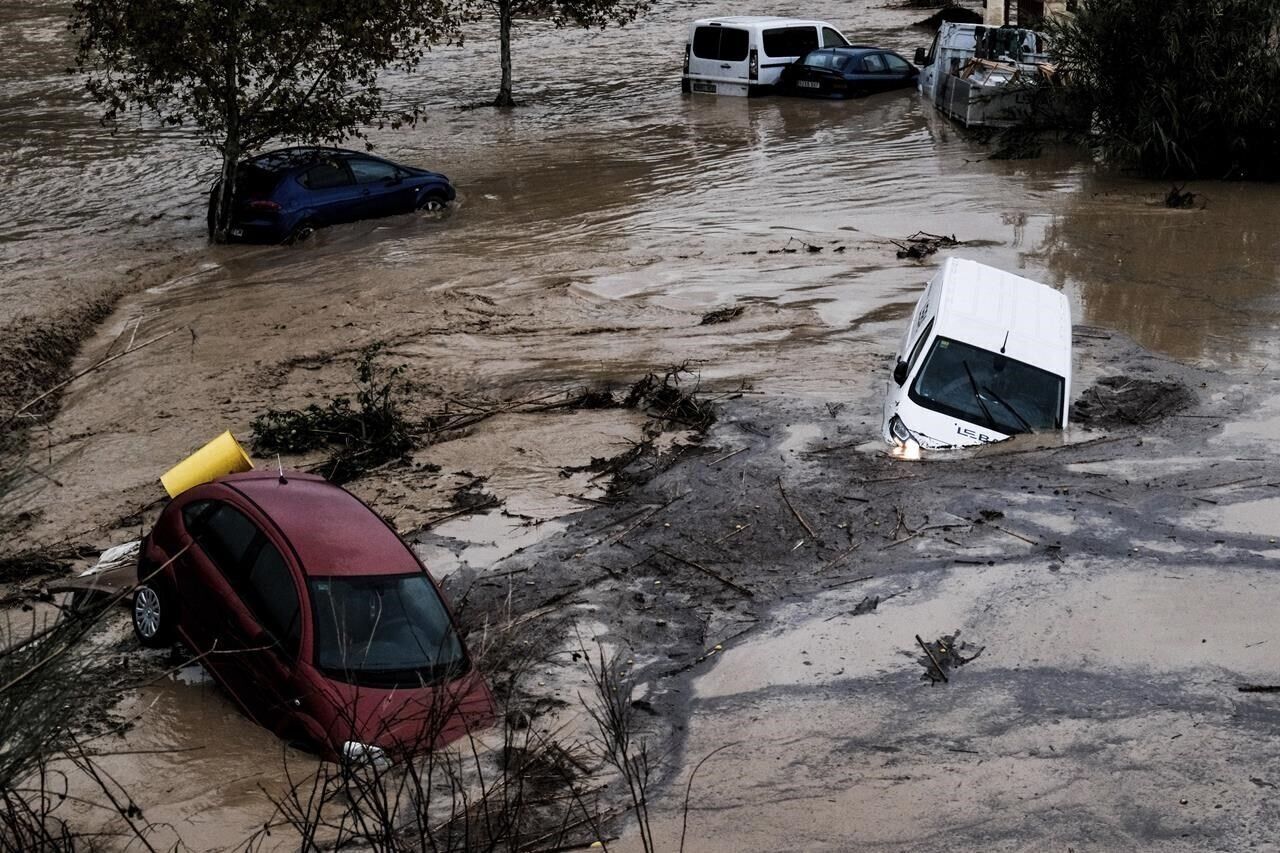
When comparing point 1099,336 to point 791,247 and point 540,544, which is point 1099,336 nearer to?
point 791,247

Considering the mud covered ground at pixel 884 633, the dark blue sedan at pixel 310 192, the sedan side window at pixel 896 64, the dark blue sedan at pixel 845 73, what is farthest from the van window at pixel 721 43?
the mud covered ground at pixel 884 633

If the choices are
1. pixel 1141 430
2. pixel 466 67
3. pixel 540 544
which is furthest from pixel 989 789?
pixel 466 67

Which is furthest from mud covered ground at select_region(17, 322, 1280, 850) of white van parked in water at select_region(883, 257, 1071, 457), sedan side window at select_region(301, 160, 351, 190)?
sedan side window at select_region(301, 160, 351, 190)

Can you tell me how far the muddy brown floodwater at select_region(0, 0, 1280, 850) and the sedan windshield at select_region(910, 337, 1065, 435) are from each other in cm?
56

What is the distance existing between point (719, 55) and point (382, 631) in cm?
2448

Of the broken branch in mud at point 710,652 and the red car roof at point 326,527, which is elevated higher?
the red car roof at point 326,527

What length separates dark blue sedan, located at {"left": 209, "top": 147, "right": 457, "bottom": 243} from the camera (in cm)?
1998

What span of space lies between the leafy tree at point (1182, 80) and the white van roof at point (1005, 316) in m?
10.9

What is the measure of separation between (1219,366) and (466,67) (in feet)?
82.4

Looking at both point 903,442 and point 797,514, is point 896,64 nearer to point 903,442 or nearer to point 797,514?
point 903,442

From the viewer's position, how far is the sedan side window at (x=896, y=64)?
3059 centimetres

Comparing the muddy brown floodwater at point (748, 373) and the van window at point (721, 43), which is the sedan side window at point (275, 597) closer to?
the muddy brown floodwater at point (748, 373)

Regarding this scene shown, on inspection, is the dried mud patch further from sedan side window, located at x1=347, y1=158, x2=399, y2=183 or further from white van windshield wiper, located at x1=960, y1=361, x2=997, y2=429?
sedan side window, located at x1=347, y1=158, x2=399, y2=183

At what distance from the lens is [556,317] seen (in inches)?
654
